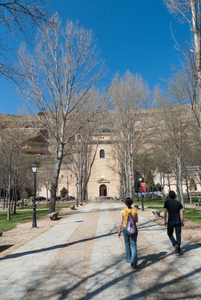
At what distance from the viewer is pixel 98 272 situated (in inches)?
172

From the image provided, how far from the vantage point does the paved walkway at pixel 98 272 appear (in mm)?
3461

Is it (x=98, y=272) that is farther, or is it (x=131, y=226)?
(x=131, y=226)

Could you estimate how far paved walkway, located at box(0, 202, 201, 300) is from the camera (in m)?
3.46

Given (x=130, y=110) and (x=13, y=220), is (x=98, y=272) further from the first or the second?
(x=130, y=110)

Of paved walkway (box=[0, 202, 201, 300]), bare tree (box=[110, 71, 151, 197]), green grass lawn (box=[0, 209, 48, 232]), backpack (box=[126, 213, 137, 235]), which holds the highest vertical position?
bare tree (box=[110, 71, 151, 197])

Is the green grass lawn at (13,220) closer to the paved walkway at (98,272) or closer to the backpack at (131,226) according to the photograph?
the paved walkway at (98,272)

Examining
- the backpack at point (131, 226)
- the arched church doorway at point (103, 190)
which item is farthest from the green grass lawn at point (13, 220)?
the arched church doorway at point (103, 190)

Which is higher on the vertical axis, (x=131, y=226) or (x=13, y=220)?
(x=131, y=226)

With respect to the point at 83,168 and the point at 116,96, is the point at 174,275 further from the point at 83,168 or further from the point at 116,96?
the point at 83,168

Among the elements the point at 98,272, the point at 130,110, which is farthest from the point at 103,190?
the point at 98,272

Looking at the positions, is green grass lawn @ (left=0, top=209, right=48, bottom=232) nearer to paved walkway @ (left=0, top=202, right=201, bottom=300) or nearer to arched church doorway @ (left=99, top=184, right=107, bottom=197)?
paved walkway @ (left=0, top=202, right=201, bottom=300)

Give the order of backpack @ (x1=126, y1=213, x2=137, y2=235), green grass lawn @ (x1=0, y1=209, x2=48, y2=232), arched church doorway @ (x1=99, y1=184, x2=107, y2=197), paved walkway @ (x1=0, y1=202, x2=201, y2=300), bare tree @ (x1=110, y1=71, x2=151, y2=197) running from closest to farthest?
paved walkway @ (x1=0, y1=202, x2=201, y2=300), backpack @ (x1=126, y1=213, x2=137, y2=235), green grass lawn @ (x1=0, y1=209, x2=48, y2=232), bare tree @ (x1=110, y1=71, x2=151, y2=197), arched church doorway @ (x1=99, y1=184, x2=107, y2=197)

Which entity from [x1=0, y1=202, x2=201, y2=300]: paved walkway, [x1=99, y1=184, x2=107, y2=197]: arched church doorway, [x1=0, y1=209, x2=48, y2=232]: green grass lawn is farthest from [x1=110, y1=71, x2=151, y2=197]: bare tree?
[x1=99, y1=184, x2=107, y2=197]: arched church doorway

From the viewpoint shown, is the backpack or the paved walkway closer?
the paved walkway
